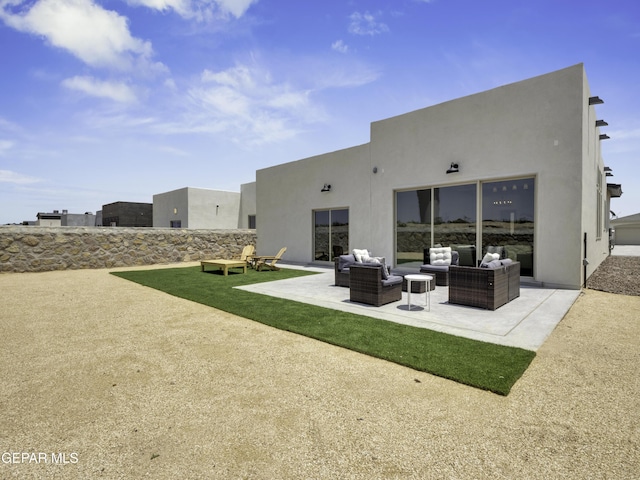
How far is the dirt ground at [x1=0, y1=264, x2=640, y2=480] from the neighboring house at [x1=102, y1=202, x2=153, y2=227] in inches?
1056

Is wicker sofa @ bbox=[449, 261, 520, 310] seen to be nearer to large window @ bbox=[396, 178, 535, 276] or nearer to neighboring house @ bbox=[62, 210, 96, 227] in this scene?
large window @ bbox=[396, 178, 535, 276]

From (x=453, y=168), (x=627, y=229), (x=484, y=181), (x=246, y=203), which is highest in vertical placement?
(x=246, y=203)

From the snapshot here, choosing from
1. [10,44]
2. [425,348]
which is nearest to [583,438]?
[425,348]

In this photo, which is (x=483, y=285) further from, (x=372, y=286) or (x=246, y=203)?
(x=246, y=203)

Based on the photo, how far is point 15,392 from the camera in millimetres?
2830

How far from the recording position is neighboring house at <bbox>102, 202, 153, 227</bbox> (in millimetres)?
27609

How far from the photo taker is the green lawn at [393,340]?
3.09m

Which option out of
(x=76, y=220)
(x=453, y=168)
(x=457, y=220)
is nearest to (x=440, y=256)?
(x=457, y=220)

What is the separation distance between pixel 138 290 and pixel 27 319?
8.47 feet

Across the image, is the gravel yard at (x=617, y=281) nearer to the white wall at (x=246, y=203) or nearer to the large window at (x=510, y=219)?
the large window at (x=510, y=219)

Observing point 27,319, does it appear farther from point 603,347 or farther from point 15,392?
point 603,347

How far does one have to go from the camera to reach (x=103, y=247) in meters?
12.5

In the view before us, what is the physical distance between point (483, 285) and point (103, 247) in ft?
44.5

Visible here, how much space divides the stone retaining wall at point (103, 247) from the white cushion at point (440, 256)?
11337mm
